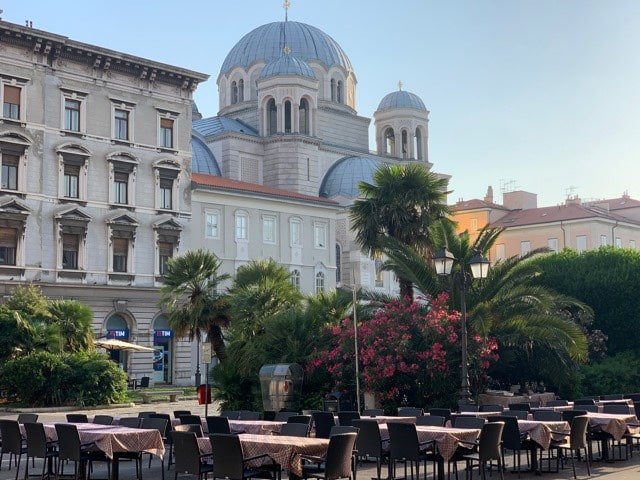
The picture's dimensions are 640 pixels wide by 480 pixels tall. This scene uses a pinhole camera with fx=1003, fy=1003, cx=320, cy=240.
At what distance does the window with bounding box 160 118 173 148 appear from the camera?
5297 centimetres

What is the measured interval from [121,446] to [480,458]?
17.3 ft

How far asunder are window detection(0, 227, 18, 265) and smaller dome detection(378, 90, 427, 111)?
162ft

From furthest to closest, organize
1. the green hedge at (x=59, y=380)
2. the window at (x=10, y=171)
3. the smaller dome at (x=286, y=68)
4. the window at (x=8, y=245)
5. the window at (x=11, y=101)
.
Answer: the smaller dome at (x=286, y=68) < the window at (x=11, y=101) < the window at (x=10, y=171) < the window at (x=8, y=245) < the green hedge at (x=59, y=380)

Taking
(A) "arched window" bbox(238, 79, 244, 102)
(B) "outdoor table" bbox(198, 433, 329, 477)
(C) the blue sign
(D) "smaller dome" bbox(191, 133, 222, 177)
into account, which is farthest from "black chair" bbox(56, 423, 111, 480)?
(A) "arched window" bbox(238, 79, 244, 102)

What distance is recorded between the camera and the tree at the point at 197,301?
37375 mm

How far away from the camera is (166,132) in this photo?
53250mm

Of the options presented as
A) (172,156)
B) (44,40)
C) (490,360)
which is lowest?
(490,360)

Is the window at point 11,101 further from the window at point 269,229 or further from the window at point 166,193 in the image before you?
the window at point 269,229

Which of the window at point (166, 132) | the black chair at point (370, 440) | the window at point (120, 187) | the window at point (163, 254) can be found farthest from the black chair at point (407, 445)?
the window at point (166, 132)

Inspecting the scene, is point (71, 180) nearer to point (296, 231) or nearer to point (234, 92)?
point (296, 231)

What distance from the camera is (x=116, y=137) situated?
165 ft

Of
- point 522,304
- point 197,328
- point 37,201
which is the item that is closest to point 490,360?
point 522,304

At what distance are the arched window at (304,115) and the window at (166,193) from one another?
26022 mm

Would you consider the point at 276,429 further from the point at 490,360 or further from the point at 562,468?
the point at 490,360
